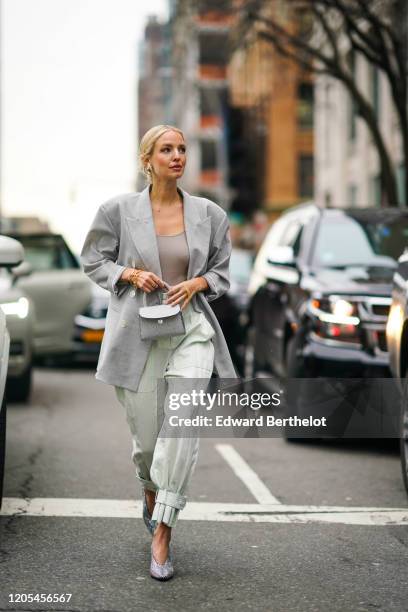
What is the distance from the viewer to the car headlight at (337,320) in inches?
325

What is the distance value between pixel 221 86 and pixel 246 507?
66.5m

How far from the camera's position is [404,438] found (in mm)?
6164

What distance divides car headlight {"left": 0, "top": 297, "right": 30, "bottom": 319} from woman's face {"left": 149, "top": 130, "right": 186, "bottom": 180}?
4.84 metres

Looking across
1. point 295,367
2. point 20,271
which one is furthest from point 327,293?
point 20,271

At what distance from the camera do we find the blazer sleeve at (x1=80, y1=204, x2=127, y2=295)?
5004 mm

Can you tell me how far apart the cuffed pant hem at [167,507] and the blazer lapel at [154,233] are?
0.92m

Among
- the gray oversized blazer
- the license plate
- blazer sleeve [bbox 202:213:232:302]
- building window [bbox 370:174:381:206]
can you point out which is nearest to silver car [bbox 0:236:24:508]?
the gray oversized blazer

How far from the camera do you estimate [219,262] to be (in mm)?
5102

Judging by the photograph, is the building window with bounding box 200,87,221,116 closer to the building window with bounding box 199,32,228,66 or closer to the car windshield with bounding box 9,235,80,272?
the building window with bounding box 199,32,228,66

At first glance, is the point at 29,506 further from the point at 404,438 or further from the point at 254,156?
the point at 254,156

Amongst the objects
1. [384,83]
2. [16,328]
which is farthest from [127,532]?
[384,83]

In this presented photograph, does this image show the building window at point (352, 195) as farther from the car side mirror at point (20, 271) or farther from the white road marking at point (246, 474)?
the white road marking at point (246, 474)

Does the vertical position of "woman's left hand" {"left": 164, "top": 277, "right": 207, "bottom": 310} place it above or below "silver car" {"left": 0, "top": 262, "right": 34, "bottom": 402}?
above

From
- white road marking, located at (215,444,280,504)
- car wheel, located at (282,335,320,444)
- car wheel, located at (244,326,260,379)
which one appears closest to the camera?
white road marking, located at (215,444,280,504)
